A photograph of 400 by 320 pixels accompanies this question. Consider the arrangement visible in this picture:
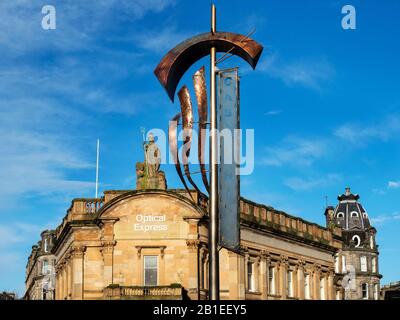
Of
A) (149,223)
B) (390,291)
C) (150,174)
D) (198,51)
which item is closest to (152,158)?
(150,174)

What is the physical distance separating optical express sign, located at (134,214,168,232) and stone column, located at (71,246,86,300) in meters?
4.17

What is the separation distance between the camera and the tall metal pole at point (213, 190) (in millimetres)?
16875

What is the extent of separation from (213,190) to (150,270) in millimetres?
29850

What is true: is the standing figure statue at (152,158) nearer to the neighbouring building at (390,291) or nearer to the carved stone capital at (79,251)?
the carved stone capital at (79,251)

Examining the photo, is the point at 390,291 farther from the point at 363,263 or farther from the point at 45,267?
the point at 45,267

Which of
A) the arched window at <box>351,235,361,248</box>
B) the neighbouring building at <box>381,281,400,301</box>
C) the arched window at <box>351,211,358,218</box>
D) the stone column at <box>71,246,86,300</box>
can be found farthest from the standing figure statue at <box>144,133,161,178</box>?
the arched window at <box>351,211,358,218</box>

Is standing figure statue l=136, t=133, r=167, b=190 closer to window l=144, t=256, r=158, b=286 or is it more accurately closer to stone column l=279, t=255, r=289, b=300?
window l=144, t=256, r=158, b=286

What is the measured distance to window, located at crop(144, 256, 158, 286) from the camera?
4631cm

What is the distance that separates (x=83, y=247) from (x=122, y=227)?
3.24m

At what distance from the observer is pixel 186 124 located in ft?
62.0

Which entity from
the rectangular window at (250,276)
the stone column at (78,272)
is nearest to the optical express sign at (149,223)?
the stone column at (78,272)
